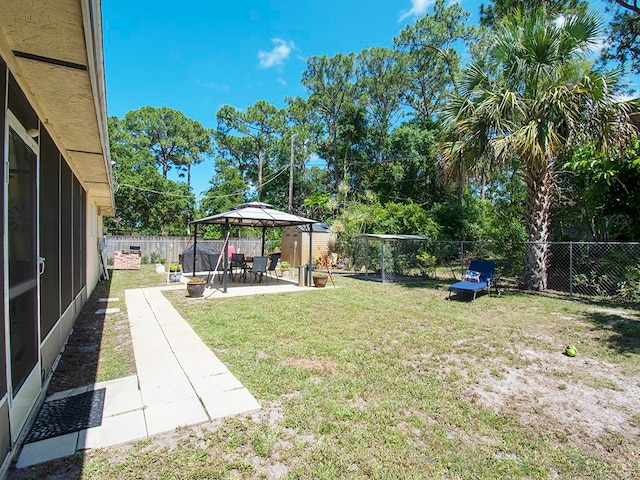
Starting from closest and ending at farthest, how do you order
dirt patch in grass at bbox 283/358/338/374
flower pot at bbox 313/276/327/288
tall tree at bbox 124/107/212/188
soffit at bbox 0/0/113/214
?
1. soffit at bbox 0/0/113/214
2. dirt patch in grass at bbox 283/358/338/374
3. flower pot at bbox 313/276/327/288
4. tall tree at bbox 124/107/212/188

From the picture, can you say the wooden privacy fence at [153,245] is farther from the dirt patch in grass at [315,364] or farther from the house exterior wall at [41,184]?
the dirt patch in grass at [315,364]

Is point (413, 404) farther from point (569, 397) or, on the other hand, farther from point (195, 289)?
point (195, 289)

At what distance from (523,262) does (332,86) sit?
22978mm

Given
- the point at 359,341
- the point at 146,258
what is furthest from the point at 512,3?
the point at 146,258

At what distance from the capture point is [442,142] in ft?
30.7

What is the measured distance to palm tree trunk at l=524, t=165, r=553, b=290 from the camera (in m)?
8.59

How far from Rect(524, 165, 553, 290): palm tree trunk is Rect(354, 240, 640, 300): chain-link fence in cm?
22

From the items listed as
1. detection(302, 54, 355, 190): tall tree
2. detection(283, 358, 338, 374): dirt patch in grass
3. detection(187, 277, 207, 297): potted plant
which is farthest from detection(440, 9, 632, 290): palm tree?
detection(302, 54, 355, 190): tall tree

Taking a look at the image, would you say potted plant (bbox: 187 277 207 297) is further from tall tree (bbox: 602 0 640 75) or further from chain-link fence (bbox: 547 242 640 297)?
tall tree (bbox: 602 0 640 75)

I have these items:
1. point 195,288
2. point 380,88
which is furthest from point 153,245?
point 380,88

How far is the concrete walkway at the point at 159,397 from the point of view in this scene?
2328mm

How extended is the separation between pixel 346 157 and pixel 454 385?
86.0ft

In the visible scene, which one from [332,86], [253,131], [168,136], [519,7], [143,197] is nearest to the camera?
[519,7]

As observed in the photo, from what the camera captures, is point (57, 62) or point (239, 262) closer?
point (57, 62)
